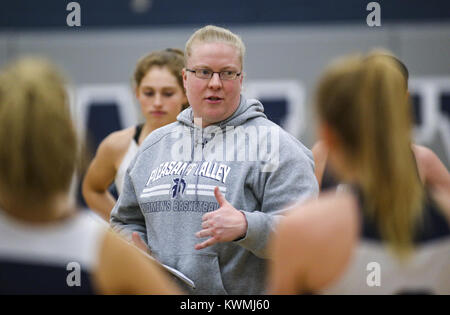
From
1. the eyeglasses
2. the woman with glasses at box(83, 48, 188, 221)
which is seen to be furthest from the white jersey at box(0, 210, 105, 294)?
the woman with glasses at box(83, 48, 188, 221)

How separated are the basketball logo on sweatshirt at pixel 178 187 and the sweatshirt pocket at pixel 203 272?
188 millimetres

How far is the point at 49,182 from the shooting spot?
4.13 feet

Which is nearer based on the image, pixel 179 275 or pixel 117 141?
pixel 179 275

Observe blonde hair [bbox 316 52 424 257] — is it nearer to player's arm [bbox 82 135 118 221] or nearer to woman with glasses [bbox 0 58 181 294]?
woman with glasses [bbox 0 58 181 294]

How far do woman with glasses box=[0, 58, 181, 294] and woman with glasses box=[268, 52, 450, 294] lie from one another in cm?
33

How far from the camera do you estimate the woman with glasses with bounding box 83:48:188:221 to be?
7.86 feet

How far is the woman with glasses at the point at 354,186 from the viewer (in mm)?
1179

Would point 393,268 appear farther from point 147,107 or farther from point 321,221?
point 147,107

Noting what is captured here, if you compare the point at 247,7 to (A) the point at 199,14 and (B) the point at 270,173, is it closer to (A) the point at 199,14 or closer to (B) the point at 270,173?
(A) the point at 199,14

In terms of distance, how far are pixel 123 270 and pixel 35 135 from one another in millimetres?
347

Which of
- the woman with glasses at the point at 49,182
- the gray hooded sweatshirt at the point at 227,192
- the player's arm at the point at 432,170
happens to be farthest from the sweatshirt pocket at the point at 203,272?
the player's arm at the point at 432,170

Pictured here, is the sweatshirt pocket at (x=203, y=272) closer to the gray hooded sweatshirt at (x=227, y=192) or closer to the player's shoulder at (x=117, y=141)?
the gray hooded sweatshirt at (x=227, y=192)

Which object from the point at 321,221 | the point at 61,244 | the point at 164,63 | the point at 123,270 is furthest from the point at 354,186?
the point at 164,63
